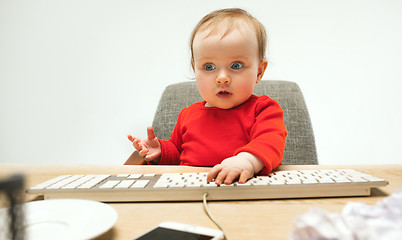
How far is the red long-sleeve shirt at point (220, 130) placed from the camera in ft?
2.85

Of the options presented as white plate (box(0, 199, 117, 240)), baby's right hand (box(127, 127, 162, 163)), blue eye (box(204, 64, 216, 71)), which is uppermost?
Result: blue eye (box(204, 64, 216, 71))

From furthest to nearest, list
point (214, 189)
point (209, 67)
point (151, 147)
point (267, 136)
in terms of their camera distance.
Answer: point (151, 147), point (209, 67), point (267, 136), point (214, 189)

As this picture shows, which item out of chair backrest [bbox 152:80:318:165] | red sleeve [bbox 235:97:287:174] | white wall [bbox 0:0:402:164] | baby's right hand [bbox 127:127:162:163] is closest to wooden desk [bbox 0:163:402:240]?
red sleeve [bbox 235:97:287:174]

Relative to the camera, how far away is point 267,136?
2.51 feet

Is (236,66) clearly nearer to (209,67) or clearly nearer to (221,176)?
(209,67)

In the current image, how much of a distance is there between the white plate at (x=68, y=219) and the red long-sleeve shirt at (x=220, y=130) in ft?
1.64

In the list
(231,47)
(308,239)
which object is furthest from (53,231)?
(231,47)

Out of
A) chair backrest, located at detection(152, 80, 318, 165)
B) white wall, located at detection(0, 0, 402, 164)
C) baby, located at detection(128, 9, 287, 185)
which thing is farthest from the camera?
white wall, located at detection(0, 0, 402, 164)

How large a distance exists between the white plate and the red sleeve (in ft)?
1.20

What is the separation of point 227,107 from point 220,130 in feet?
0.25

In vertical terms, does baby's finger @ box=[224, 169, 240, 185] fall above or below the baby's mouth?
below

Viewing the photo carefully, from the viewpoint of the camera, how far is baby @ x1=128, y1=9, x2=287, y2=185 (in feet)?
2.70

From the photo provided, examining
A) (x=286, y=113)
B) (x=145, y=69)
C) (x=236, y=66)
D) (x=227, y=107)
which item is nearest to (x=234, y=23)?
(x=236, y=66)

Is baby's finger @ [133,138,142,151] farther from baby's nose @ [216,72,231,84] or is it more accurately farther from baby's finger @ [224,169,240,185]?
baby's finger @ [224,169,240,185]
